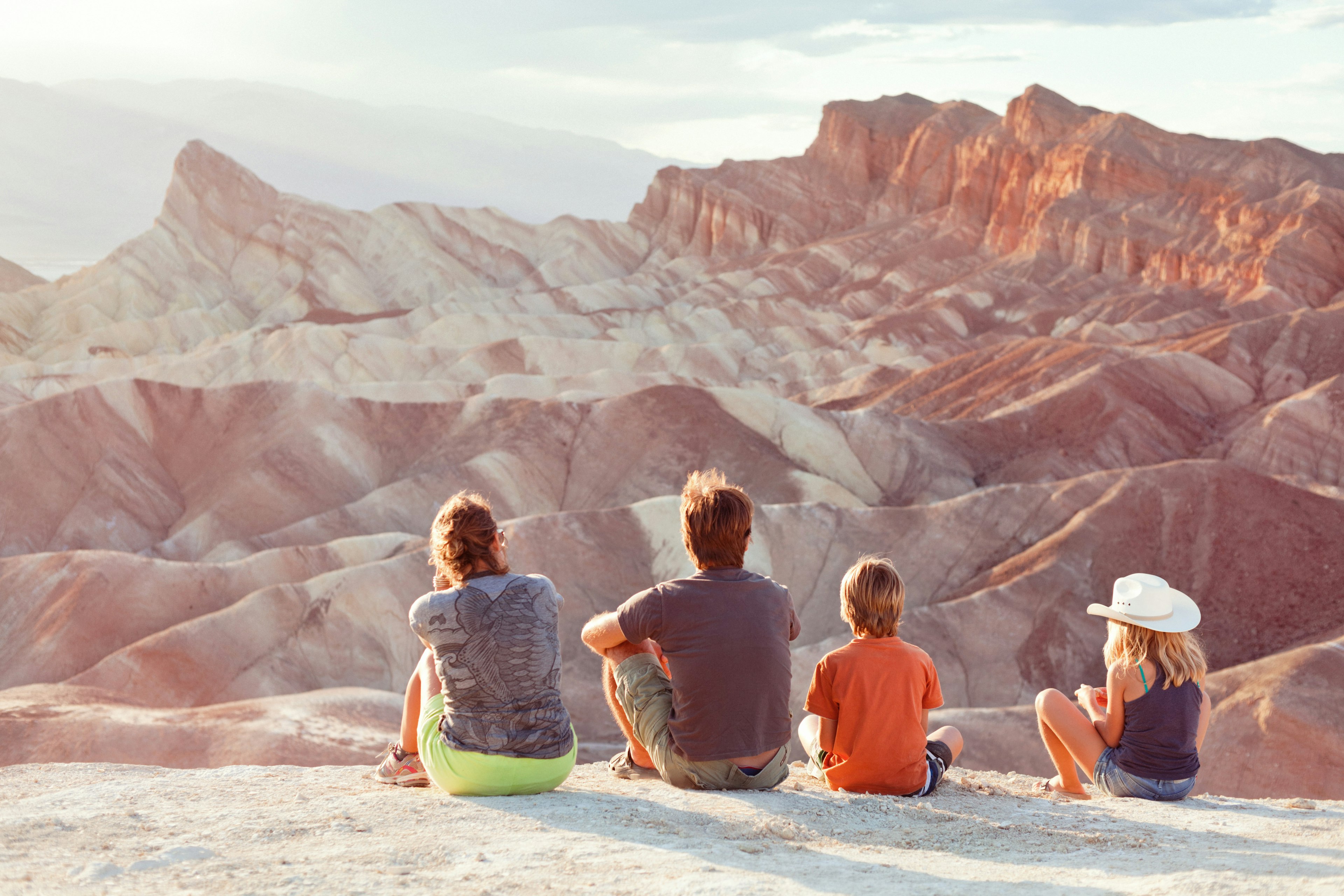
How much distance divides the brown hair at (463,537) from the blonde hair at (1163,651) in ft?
11.5

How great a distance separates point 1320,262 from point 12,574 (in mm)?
61346

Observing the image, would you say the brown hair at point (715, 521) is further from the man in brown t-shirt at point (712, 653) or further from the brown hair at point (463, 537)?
the brown hair at point (463, 537)

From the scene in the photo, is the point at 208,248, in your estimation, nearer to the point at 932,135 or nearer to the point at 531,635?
the point at 932,135

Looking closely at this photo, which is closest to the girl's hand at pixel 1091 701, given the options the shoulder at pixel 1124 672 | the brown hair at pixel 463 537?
the shoulder at pixel 1124 672

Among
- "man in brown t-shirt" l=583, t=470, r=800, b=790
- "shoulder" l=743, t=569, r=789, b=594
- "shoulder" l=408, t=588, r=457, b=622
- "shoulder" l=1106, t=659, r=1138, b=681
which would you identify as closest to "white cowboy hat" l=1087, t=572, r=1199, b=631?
"shoulder" l=1106, t=659, r=1138, b=681

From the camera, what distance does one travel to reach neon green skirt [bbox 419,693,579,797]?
577cm

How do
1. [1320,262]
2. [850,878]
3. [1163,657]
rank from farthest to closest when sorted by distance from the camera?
[1320,262] → [1163,657] → [850,878]

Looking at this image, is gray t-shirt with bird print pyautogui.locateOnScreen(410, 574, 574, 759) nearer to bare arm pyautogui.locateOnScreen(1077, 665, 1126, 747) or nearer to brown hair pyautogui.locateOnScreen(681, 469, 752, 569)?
brown hair pyautogui.locateOnScreen(681, 469, 752, 569)

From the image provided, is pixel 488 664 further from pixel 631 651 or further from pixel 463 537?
pixel 631 651

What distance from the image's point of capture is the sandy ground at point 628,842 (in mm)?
4379

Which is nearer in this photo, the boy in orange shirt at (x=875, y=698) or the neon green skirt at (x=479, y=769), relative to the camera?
the neon green skirt at (x=479, y=769)

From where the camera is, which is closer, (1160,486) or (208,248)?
Answer: (1160,486)

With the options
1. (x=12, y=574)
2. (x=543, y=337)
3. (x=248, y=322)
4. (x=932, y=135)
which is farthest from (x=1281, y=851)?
(x=932, y=135)

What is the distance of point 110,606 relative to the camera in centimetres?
2462
